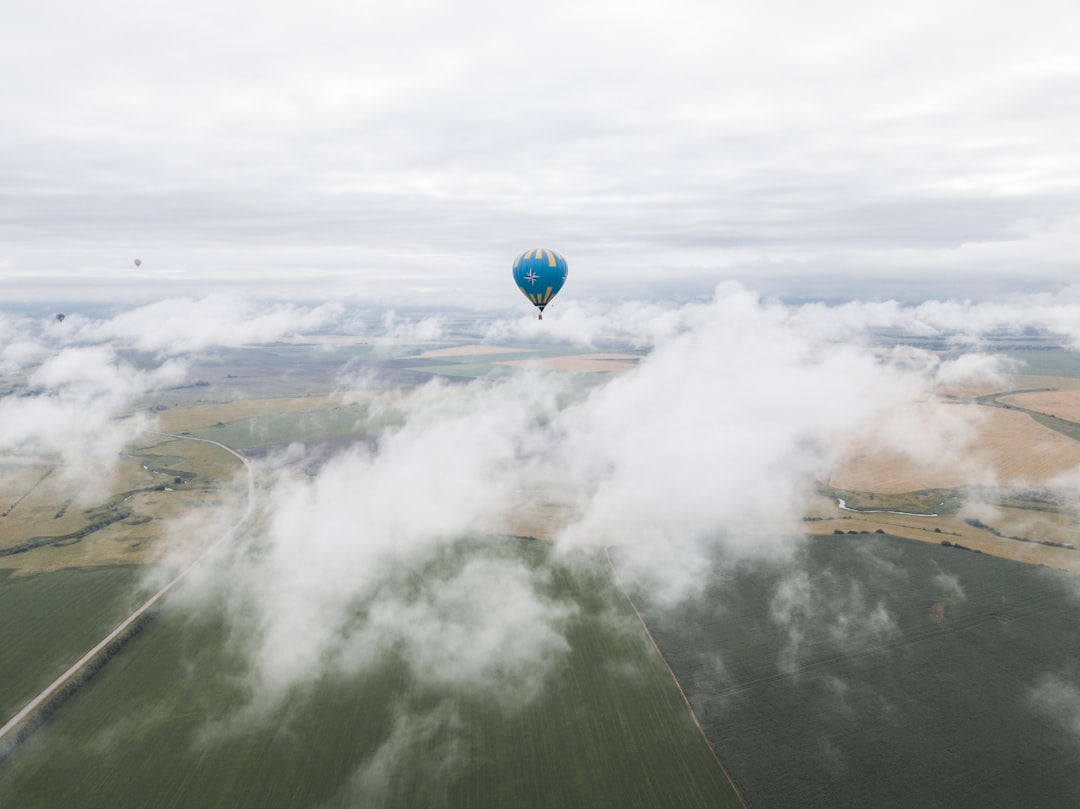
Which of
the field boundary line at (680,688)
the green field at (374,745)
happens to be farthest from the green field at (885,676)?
the green field at (374,745)

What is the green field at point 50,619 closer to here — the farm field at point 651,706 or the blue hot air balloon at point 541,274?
the farm field at point 651,706

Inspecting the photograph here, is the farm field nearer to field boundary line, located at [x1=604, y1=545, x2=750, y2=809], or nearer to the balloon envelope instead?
field boundary line, located at [x1=604, y1=545, x2=750, y2=809]

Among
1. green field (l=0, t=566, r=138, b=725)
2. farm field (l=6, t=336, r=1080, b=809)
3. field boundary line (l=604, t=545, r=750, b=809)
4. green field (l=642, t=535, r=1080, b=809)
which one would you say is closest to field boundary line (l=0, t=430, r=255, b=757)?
green field (l=0, t=566, r=138, b=725)

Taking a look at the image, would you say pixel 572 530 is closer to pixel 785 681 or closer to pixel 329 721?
pixel 785 681

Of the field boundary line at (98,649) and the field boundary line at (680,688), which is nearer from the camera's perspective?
the field boundary line at (680,688)

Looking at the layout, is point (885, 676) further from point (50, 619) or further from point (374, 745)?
point (50, 619)

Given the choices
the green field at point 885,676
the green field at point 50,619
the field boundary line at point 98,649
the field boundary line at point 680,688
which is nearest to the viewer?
the green field at point 885,676
